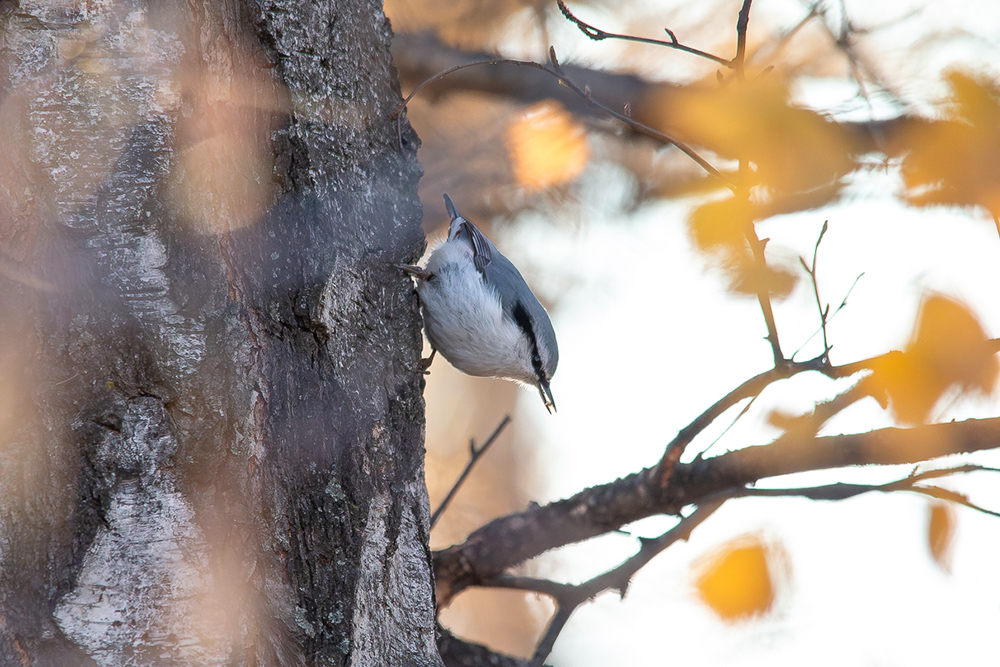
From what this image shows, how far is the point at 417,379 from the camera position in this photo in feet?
5.32

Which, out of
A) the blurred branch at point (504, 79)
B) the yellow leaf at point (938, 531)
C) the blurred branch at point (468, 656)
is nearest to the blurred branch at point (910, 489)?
the yellow leaf at point (938, 531)

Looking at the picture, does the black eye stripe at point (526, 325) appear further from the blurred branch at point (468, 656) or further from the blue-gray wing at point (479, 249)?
the blurred branch at point (468, 656)

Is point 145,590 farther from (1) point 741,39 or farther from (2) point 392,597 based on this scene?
(1) point 741,39

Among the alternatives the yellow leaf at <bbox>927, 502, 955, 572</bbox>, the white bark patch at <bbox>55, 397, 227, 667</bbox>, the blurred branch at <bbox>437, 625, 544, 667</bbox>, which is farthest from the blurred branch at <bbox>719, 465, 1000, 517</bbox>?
the white bark patch at <bbox>55, 397, 227, 667</bbox>

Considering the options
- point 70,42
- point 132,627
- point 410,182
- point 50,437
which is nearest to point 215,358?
point 50,437

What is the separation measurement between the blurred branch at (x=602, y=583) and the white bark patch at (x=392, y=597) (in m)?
0.47

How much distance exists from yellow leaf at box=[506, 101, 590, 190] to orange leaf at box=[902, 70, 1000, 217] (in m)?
2.09

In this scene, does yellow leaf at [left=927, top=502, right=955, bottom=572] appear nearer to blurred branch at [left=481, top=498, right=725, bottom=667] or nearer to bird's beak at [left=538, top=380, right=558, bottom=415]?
blurred branch at [left=481, top=498, right=725, bottom=667]

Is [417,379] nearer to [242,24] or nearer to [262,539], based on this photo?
[262,539]

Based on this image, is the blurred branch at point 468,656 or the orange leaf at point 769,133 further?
the blurred branch at point 468,656

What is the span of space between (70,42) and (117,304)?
396 millimetres

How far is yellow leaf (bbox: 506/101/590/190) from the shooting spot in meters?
3.34

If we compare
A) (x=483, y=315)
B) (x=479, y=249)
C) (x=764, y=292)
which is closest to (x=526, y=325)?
(x=483, y=315)

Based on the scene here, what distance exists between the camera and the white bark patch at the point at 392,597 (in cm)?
135
